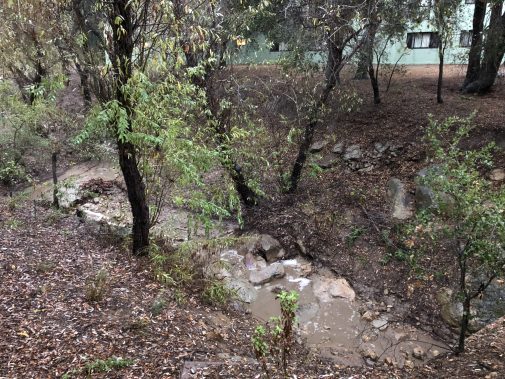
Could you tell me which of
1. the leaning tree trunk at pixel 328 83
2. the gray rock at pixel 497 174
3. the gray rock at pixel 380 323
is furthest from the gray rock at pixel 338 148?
the gray rock at pixel 380 323

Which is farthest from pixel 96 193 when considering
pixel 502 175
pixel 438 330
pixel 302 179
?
pixel 502 175

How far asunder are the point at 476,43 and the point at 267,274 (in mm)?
8622

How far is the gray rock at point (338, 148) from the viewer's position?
11547 millimetres

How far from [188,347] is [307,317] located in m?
3.09

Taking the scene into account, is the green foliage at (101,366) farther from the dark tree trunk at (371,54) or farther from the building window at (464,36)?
the building window at (464,36)

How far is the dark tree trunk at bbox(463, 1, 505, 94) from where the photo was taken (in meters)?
10.3

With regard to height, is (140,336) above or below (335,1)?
below

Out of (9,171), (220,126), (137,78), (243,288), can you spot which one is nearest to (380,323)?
(243,288)

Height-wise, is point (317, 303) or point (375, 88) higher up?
point (375, 88)

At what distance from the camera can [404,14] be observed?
1063 cm

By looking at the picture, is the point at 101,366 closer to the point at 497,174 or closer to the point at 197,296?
the point at 197,296

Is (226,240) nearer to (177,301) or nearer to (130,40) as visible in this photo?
(177,301)

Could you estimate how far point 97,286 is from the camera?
5.06 m

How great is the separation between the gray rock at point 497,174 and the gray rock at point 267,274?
482 centimetres
